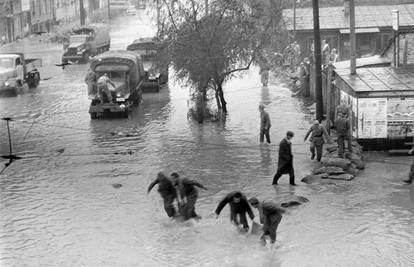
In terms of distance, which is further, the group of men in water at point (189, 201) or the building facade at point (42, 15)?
the building facade at point (42, 15)

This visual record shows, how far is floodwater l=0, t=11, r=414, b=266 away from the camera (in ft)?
51.2

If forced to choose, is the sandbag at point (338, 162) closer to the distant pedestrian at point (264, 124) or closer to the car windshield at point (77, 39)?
the distant pedestrian at point (264, 124)

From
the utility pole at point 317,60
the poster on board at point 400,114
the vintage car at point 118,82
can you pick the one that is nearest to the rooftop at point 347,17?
the vintage car at point 118,82

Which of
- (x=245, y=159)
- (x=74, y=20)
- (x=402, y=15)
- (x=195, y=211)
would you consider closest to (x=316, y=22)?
(x=245, y=159)

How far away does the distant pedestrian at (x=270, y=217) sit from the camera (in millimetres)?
15289

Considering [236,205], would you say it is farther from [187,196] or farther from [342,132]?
[342,132]

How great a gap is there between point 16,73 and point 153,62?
362 inches

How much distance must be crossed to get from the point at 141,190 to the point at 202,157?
4055 millimetres

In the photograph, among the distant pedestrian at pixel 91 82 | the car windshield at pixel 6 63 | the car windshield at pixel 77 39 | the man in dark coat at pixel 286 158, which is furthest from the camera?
the car windshield at pixel 77 39

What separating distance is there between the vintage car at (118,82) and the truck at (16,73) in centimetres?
662

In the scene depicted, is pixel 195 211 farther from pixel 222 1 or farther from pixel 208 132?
pixel 222 1

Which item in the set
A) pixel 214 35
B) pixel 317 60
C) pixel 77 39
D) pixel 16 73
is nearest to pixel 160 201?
pixel 317 60

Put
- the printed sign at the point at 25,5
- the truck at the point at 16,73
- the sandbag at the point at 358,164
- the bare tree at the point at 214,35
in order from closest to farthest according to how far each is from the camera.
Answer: the sandbag at the point at 358,164 → the bare tree at the point at 214,35 → the truck at the point at 16,73 → the printed sign at the point at 25,5

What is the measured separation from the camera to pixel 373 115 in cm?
2397
